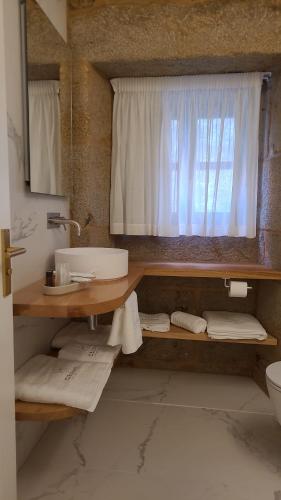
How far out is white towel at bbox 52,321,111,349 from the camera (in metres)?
1.65

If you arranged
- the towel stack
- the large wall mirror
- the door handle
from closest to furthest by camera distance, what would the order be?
1. the door handle
2. the towel stack
3. the large wall mirror

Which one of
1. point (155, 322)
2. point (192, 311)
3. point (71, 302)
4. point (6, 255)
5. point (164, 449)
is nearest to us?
point (6, 255)

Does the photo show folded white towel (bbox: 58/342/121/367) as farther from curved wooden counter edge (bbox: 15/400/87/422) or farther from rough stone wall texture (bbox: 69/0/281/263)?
rough stone wall texture (bbox: 69/0/281/263)

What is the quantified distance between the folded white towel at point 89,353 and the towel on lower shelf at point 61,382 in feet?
0.15

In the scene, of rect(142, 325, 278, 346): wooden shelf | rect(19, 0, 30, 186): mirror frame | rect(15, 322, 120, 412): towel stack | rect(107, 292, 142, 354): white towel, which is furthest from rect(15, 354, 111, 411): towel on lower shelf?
rect(19, 0, 30, 186): mirror frame

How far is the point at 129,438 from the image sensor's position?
1.65 meters

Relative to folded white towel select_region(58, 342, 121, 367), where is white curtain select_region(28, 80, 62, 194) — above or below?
above

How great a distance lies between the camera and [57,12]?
167cm

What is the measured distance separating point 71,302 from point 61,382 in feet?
1.19

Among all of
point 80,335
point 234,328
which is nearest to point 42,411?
point 80,335

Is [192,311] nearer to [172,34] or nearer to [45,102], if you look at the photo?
[45,102]

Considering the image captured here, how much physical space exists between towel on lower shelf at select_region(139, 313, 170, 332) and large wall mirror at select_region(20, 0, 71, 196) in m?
0.93

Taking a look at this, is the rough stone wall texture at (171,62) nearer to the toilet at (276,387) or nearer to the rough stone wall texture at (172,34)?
the rough stone wall texture at (172,34)

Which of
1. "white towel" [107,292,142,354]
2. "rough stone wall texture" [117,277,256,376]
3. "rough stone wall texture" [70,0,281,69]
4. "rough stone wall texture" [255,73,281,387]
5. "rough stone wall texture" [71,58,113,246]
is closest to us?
"white towel" [107,292,142,354]
